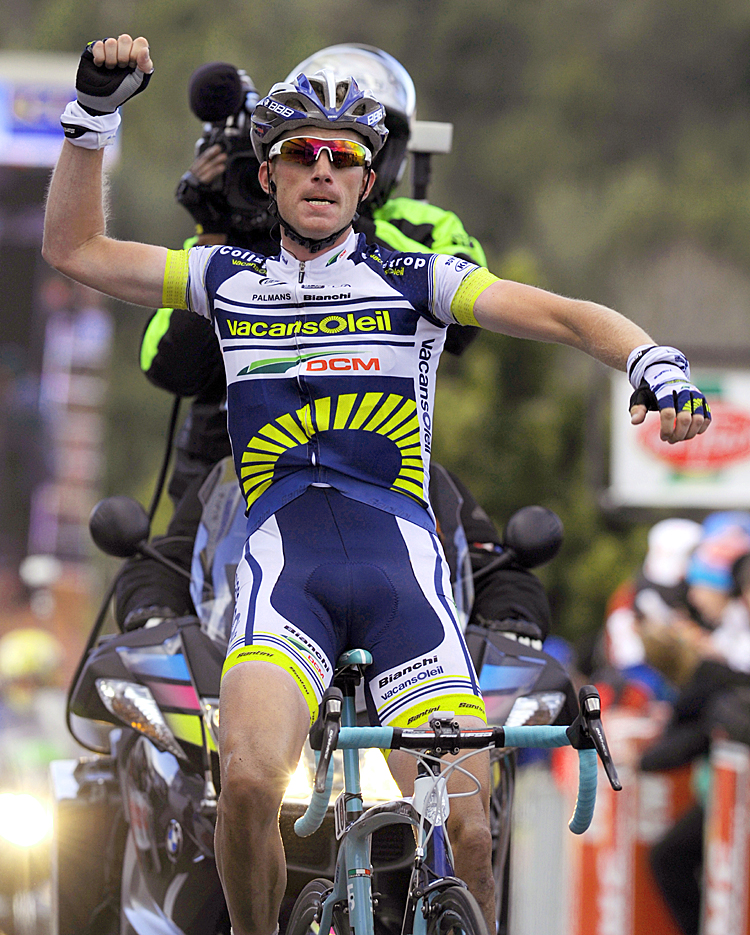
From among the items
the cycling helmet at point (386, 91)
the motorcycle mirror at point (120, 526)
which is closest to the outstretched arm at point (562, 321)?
the motorcycle mirror at point (120, 526)

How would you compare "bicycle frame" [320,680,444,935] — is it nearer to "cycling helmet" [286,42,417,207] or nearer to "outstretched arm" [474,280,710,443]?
"outstretched arm" [474,280,710,443]

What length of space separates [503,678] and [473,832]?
0.77 metres

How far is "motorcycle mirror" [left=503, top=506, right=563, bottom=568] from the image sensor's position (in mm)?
4750

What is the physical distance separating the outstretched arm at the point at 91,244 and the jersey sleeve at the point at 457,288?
0.70 metres

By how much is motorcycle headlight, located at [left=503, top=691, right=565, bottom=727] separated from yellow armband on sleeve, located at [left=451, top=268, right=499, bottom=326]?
→ 107cm

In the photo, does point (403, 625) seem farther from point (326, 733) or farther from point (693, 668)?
point (693, 668)

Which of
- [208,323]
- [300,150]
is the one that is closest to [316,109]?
[300,150]

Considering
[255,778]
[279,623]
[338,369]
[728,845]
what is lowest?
[728,845]

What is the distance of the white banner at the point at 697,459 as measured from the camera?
21.9 meters

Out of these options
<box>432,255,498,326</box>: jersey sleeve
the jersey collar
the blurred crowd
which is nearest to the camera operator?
the jersey collar

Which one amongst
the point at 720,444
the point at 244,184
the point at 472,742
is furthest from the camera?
the point at 720,444

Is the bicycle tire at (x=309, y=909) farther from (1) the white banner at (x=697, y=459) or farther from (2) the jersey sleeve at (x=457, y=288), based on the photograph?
(1) the white banner at (x=697, y=459)

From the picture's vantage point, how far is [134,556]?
16.2 ft

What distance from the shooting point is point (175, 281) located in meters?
4.02
